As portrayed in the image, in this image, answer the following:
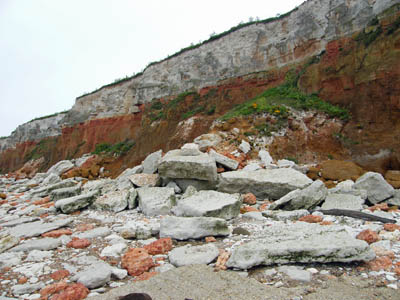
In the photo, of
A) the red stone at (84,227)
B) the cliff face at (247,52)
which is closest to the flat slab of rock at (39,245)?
the red stone at (84,227)

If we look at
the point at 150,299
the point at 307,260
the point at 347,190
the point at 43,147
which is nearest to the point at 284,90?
the point at 347,190

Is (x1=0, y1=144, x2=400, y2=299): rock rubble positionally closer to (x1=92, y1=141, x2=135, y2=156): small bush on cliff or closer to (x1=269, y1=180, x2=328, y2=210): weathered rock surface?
(x1=269, y1=180, x2=328, y2=210): weathered rock surface

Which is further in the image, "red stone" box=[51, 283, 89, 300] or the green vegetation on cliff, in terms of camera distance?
the green vegetation on cliff

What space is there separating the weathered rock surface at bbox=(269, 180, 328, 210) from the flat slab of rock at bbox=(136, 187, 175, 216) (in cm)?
198

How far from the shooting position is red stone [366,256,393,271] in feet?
7.15

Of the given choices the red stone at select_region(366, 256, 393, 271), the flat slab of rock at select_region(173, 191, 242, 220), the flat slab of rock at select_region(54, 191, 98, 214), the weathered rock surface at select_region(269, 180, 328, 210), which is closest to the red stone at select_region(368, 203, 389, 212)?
the weathered rock surface at select_region(269, 180, 328, 210)

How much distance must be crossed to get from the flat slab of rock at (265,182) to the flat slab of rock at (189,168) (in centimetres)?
37

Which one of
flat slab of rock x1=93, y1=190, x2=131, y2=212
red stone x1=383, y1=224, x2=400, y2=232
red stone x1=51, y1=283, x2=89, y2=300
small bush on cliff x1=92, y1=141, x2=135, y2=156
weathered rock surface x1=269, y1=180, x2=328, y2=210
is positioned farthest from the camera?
small bush on cliff x1=92, y1=141, x2=135, y2=156

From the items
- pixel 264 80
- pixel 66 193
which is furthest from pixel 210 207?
pixel 264 80

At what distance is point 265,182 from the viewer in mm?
5301

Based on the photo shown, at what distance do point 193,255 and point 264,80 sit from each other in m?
15.6

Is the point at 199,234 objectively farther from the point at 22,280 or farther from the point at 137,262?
the point at 22,280

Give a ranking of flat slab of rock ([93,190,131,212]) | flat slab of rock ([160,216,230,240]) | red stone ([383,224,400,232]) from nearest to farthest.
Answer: red stone ([383,224,400,232]), flat slab of rock ([160,216,230,240]), flat slab of rock ([93,190,131,212])

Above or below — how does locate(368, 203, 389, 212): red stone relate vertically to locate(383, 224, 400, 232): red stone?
below
